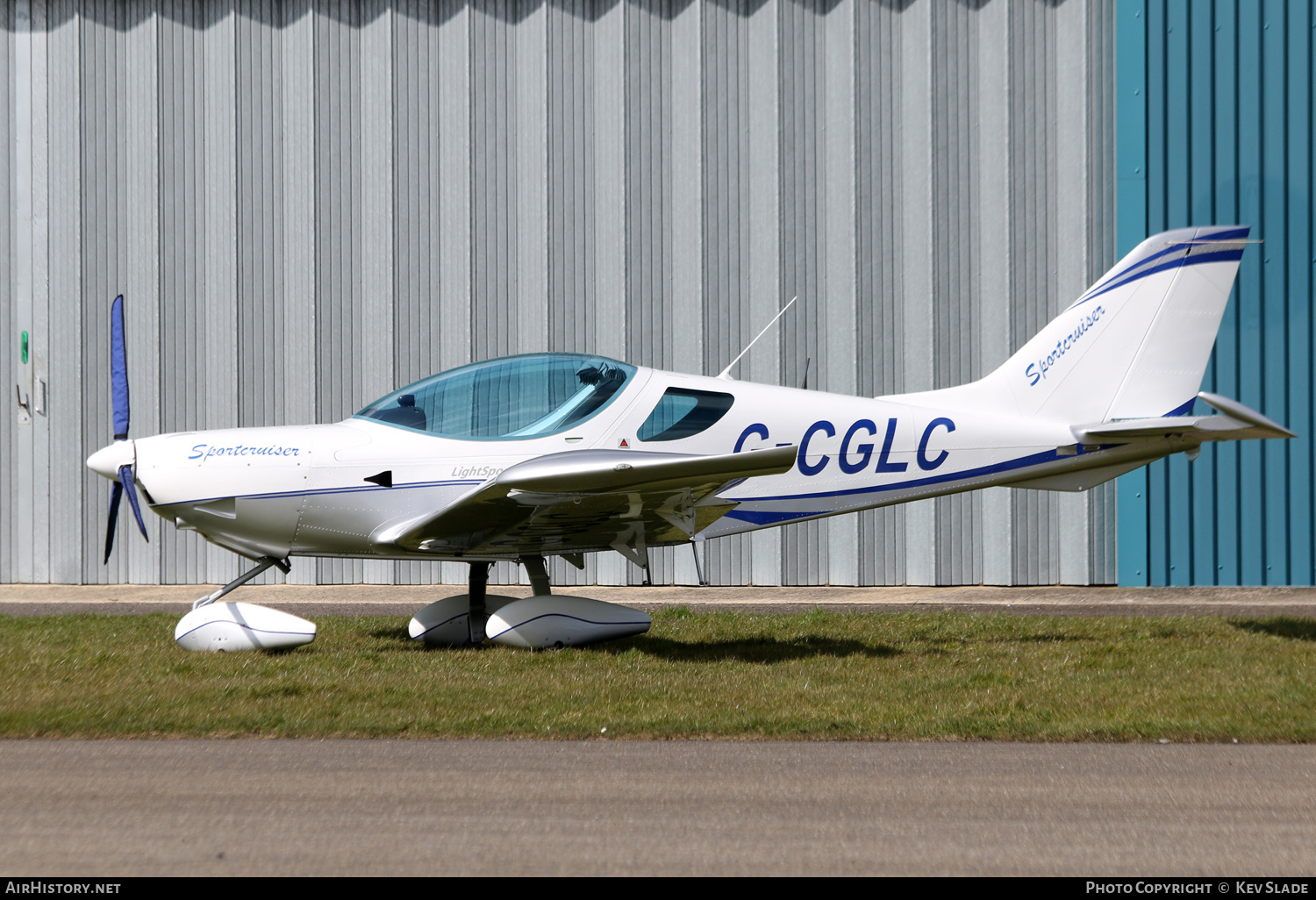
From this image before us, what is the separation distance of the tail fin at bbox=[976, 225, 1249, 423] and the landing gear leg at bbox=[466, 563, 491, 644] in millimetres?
3860

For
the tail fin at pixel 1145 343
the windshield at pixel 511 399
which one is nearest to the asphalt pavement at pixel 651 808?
the windshield at pixel 511 399

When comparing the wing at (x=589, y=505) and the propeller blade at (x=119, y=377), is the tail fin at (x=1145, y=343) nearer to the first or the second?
the wing at (x=589, y=505)

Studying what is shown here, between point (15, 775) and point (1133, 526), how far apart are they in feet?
34.0

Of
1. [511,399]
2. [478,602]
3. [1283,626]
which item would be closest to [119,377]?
[511,399]

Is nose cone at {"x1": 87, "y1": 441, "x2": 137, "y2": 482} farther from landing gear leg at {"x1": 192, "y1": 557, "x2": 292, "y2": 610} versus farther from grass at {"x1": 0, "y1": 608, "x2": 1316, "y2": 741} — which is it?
grass at {"x1": 0, "y1": 608, "x2": 1316, "y2": 741}

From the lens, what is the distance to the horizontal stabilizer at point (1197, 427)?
6812 mm

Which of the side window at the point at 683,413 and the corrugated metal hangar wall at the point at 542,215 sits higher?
the corrugated metal hangar wall at the point at 542,215

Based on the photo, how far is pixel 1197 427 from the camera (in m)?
7.05

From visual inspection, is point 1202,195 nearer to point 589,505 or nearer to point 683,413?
point 683,413

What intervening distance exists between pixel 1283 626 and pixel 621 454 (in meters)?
5.21

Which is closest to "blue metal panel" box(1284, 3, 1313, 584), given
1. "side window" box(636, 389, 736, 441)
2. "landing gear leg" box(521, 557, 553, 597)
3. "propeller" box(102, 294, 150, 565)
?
"side window" box(636, 389, 736, 441)

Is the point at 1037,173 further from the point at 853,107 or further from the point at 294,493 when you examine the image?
the point at 294,493

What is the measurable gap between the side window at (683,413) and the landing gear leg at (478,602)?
1.55 metres

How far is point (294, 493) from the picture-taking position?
6.68 meters
